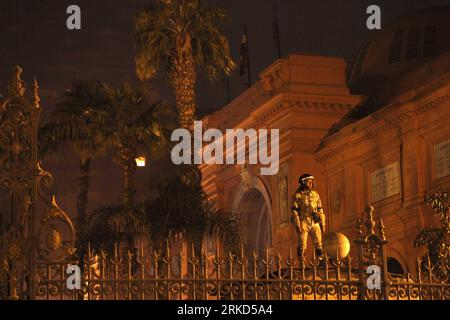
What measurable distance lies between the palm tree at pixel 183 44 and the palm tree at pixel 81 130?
11.2 ft

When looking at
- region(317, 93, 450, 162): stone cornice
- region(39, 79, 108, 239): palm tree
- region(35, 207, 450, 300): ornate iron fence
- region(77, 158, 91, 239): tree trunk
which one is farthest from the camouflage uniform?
region(77, 158, 91, 239): tree trunk

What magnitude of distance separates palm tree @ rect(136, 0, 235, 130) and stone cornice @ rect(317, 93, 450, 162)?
605 centimetres

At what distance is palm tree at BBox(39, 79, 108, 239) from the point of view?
35.6 metres

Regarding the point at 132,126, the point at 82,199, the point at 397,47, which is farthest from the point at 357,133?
the point at 397,47

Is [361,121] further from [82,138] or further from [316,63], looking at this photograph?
[82,138]

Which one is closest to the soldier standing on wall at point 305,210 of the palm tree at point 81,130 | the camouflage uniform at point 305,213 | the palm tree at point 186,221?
the camouflage uniform at point 305,213

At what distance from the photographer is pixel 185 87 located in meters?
32.4

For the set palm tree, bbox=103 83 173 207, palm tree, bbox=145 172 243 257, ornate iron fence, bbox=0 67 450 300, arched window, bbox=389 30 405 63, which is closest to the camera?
ornate iron fence, bbox=0 67 450 300

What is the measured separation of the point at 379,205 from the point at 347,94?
576cm

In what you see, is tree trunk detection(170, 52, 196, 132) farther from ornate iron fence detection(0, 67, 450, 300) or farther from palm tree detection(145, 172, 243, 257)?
ornate iron fence detection(0, 67, 450, 300)

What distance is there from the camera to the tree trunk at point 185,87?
32.2 m
